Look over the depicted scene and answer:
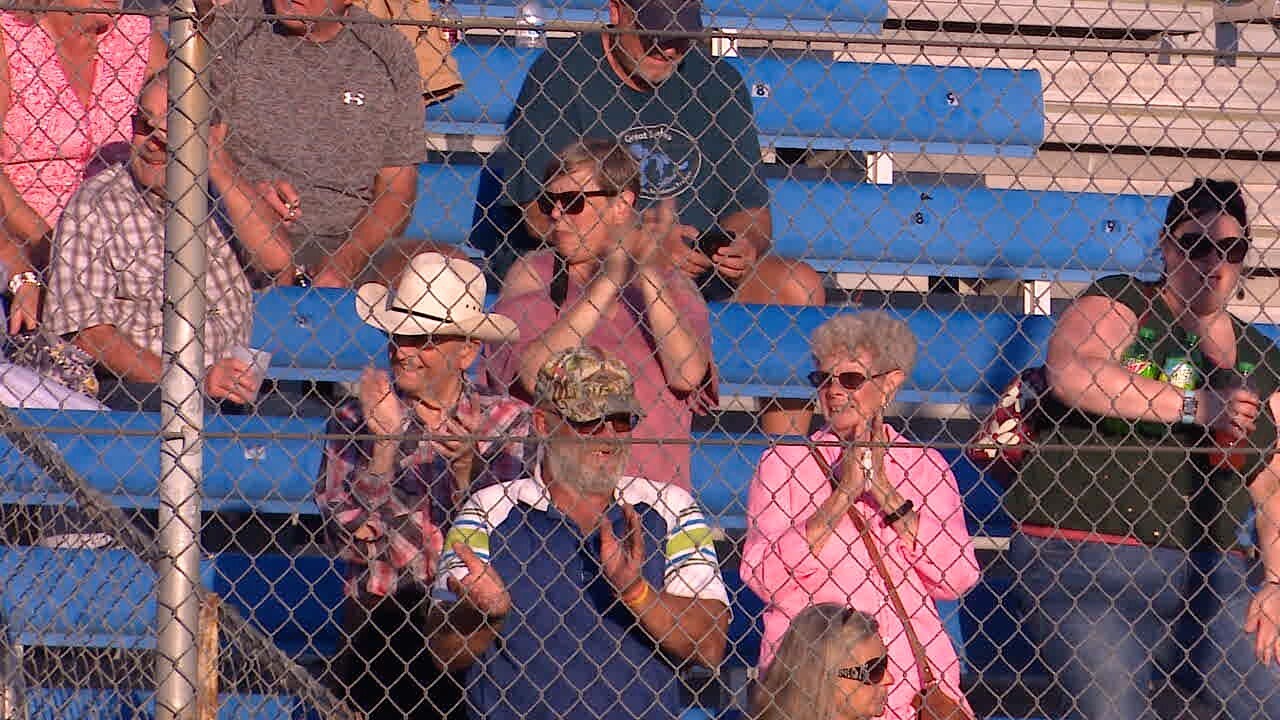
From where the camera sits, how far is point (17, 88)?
14.1 feet

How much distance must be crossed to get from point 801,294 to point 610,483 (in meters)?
1.48

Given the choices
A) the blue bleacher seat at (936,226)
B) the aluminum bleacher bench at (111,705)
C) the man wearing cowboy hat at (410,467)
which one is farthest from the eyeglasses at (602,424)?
the blue bleacher seat at (936,226)

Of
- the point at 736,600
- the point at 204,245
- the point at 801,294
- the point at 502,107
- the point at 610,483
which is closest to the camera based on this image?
the point at 204,245

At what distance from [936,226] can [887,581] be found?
1.85 meters

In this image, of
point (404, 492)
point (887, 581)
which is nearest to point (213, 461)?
point (404, 492)

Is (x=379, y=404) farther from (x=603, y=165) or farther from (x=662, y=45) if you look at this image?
(x=662, y=45)

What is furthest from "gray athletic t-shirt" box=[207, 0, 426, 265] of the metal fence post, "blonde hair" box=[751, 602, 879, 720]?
"blonde hair" box=[751, 602, 879, 720]

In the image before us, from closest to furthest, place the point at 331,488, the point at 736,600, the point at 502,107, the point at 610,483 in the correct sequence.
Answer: the point at 610,483 < the point at 331,488 < the point at 736,600 < the point at 502,107

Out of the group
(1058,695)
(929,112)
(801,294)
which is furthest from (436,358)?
(929,112)

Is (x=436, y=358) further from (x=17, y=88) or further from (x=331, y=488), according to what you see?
(x=17, y=88)

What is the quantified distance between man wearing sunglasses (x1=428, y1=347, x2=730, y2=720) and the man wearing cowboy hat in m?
0.13

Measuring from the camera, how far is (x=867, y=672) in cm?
323

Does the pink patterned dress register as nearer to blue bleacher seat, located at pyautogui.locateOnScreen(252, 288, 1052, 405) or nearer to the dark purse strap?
blue bleacher seat, located at pyautogui.locateOnScreen(252, 288, 1052, 405)

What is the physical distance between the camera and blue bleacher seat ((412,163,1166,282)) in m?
4.90
